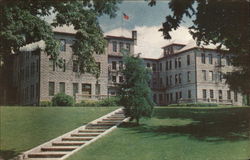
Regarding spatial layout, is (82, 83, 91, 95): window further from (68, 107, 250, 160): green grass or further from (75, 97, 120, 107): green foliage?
(68, 107, 250, 160): green grass

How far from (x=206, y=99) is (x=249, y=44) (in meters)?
43.5

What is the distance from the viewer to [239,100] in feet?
195

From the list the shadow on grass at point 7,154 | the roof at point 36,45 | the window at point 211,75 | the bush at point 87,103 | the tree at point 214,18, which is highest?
the window at point 211,75

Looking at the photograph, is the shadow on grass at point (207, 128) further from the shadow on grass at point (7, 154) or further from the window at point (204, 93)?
the window at point (204, 93)

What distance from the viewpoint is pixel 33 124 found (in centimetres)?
2155

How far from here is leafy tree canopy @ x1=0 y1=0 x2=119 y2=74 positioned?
39.4 feet

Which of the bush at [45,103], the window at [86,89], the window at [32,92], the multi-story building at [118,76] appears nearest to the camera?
the bush at [45,103]

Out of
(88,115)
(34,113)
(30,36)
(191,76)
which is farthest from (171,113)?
(191,76)

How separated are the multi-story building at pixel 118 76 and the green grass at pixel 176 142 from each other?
1997 cm

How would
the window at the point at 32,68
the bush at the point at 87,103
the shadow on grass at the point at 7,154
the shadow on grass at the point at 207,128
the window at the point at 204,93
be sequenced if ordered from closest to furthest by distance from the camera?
1. the shadow on grass at the point at 7,154
2. the shadow on grass at the point at 207,128
3. the bush at the point at 87,103
4. the window at the point at 32,68
5. the window at the point at 204,93

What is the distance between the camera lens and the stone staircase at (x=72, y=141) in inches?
608

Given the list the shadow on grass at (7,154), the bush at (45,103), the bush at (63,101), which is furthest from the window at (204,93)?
the shadow on grass at (7,154)

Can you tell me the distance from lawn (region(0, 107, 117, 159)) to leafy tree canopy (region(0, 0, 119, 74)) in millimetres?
5040

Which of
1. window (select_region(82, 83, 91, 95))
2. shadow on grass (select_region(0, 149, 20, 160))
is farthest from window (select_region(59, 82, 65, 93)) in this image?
shadow on grass (select_region(0, 149, 20, 160))
